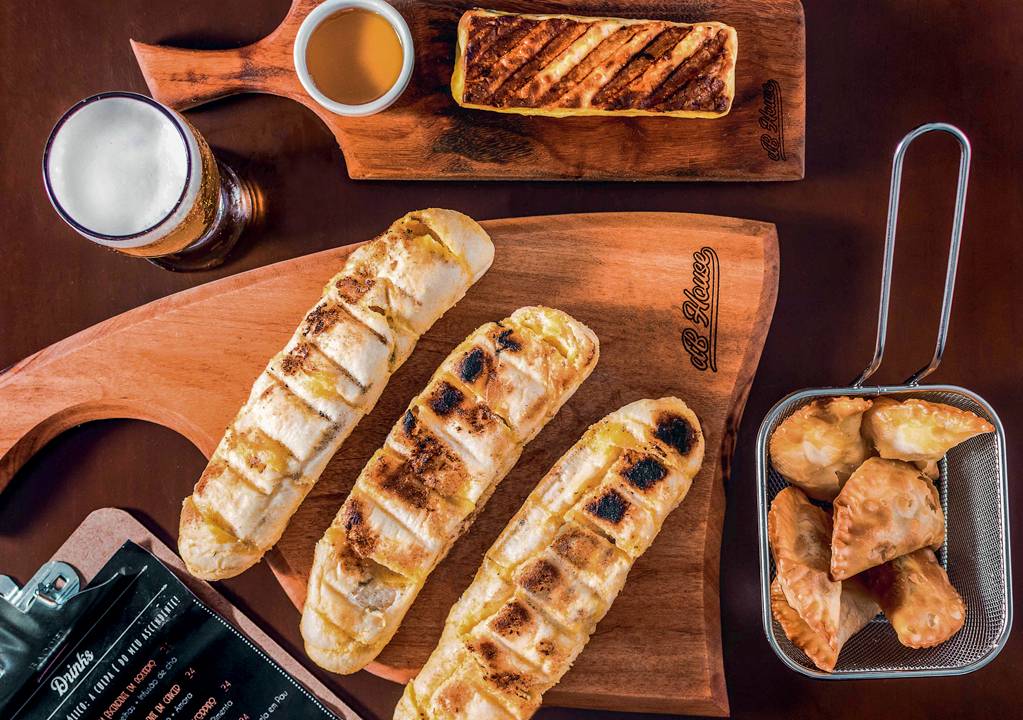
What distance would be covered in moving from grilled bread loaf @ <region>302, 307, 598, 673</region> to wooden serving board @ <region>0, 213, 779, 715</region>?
302mm

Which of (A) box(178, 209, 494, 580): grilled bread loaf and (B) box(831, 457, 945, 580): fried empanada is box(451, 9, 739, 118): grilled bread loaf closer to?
(A) box(178, 209, 494, 580): grilled bread loaf

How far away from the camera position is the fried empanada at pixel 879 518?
2879 millimetres

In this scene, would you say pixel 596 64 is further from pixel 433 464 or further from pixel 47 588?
pixel 47 588

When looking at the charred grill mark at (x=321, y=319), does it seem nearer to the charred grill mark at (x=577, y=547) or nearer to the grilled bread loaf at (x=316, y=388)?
the grilled bread loaf at (x=316, y=388)

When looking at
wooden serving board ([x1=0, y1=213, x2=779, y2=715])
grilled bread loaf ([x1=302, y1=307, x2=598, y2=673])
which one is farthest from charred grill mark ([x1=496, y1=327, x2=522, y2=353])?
wooden serving board ([x1=0, y1=213, x2=779, y2=715])

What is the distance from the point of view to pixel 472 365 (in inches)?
119

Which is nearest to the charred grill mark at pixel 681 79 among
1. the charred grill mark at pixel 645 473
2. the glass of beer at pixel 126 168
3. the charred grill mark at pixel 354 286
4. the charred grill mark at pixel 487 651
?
the charred grill mark at pixel 354 286

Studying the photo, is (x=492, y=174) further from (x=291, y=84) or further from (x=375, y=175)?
(x=291, y=84)

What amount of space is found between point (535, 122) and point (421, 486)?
1697 millimetres

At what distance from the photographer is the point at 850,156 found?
3.54 meters

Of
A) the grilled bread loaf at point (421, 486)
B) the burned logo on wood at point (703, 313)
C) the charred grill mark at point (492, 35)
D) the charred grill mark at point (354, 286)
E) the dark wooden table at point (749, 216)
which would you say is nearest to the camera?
the grilled bread loaf at point (421, 486)

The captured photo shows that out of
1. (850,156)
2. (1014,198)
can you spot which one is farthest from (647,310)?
(1014,198)

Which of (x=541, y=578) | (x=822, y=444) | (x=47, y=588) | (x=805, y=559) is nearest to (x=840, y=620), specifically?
(x=805, y=559)

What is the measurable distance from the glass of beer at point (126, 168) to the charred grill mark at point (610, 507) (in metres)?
1.94
